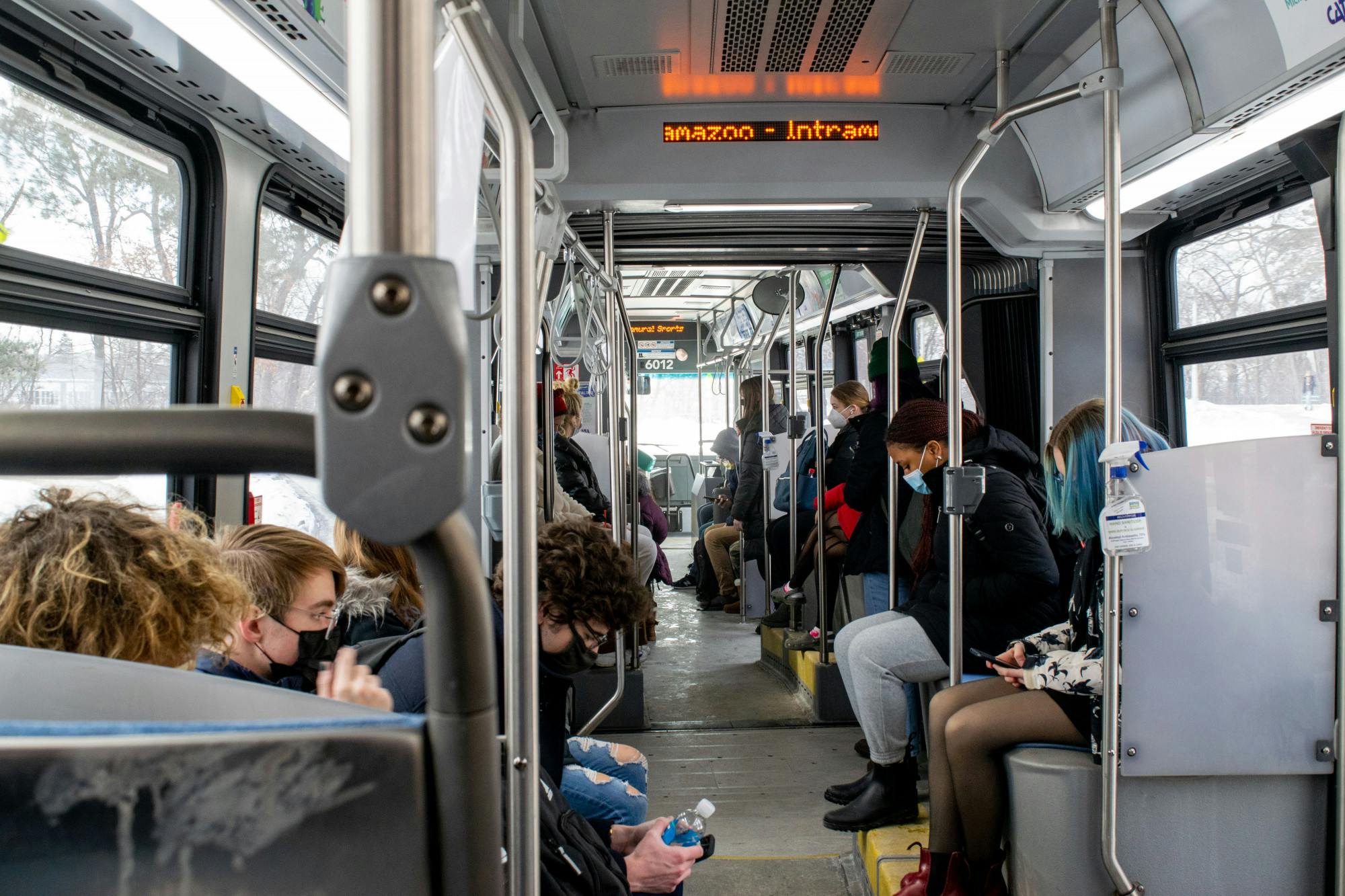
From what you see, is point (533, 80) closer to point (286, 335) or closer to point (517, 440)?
point (286, 335)

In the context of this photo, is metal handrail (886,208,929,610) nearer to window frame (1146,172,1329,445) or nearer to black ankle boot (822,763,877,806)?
black ankle boot (822,763,877,806)

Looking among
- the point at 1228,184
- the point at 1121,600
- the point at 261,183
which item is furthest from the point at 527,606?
the point at 1228,184

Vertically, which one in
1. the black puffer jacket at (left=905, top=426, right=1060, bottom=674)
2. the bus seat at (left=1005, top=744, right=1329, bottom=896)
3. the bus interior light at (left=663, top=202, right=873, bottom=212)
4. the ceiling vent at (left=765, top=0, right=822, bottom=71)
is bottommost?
the bus seat at (left=1005, top=744, right=1329, bottom=896)

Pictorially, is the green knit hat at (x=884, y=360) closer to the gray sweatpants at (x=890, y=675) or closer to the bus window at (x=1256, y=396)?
the bus window at (x=1256, y=396)

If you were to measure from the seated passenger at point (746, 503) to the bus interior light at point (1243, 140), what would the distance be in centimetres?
312

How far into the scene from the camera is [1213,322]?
3.50 m

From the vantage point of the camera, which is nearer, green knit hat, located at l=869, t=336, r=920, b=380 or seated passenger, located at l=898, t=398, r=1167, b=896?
seated passenger, located at l=898, t=398, r=1167, b=896

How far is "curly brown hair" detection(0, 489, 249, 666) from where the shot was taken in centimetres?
82

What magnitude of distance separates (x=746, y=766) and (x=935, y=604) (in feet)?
4.29

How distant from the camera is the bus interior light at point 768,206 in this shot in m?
3.45

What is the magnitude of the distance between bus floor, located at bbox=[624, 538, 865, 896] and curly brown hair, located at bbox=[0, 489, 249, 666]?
7.86ft

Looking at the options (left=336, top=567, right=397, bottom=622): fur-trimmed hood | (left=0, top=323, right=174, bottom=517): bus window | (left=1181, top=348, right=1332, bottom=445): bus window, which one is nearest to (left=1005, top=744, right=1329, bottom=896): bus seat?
(left=1181, top=348, right=1332, bottom=445): bus window

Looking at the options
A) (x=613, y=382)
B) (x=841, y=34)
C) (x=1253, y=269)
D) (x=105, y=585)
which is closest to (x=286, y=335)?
(x=613, y=382)

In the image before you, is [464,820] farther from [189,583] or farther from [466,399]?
[189,583]
